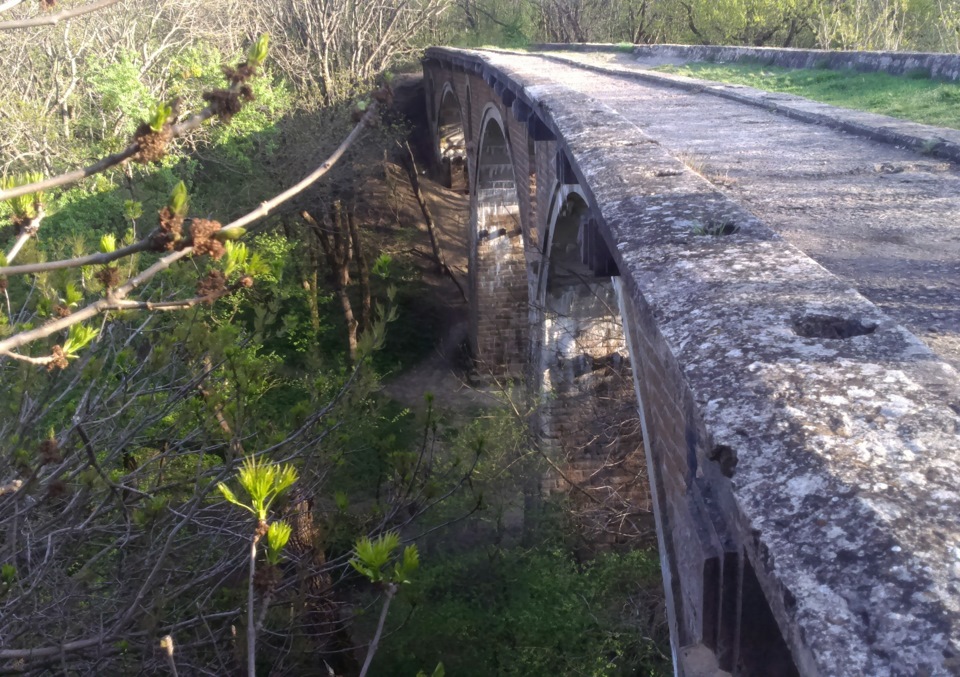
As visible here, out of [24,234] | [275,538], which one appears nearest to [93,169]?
[24,234]

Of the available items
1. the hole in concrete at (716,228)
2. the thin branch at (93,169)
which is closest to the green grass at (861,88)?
the hole in concrete at (716,228)

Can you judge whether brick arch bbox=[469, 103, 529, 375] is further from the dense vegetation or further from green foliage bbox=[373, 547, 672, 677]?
green foliage bbox=[373, 547, 672, 677]

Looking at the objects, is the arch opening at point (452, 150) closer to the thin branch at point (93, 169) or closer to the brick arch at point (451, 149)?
the brick arch at point (451, 149)

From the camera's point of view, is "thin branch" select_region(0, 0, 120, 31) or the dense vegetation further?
the dense vegetation

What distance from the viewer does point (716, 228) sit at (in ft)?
7.50

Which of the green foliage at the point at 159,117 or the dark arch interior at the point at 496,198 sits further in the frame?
the dark arch interior at the point at 496,198

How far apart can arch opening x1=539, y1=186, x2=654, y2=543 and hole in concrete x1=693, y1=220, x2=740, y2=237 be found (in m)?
5.44

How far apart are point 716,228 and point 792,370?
3.03 feet

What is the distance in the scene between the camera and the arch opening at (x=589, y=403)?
8102 millimetres

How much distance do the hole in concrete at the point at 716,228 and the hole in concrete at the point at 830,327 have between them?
0.65 metres

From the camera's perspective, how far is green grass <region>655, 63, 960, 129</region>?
5.62m

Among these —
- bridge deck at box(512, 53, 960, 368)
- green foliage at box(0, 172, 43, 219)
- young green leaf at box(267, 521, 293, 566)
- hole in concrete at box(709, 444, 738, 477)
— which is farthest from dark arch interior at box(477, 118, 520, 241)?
hole in concrete at box(709, 444, 738, 477)

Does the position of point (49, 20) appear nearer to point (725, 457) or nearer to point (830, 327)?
point (725, 457)

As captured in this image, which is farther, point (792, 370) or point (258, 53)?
point (258, 53)
